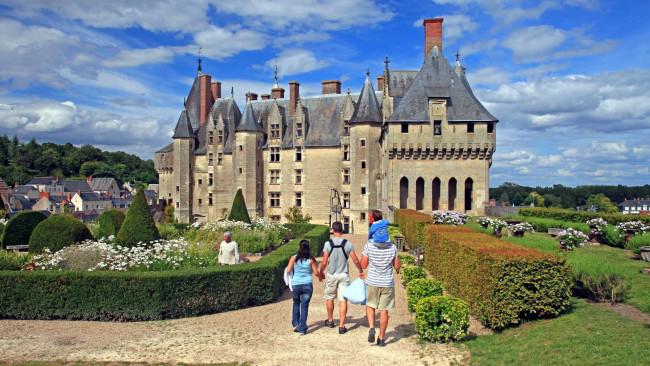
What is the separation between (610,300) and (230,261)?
8.96m

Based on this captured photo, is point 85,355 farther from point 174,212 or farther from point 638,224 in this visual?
point 174,212

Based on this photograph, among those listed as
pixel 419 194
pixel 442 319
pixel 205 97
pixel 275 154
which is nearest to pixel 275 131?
pixel 275 154

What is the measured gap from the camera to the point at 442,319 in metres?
8.05

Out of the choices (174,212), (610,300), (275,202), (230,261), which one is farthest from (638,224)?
(174,212)

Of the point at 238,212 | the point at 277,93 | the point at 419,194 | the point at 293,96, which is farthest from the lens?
the point at 277,93

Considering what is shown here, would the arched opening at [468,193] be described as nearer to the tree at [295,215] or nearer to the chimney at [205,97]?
the tree at [295,215]

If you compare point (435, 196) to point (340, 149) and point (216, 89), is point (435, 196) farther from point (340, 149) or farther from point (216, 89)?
point (216, 89)

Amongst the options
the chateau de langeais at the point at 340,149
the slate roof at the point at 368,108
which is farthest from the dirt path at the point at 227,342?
the slate roof at the point at 368,108

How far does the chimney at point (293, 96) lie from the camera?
147ft

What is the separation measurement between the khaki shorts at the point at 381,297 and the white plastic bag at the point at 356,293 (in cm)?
14

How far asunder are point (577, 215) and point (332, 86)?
1109 inches

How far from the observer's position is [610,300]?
8930 millimetres

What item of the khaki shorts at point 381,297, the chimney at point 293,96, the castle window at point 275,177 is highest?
the chimney at point 293,96

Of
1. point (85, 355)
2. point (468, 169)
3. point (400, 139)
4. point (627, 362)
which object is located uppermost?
point (400, 139)
